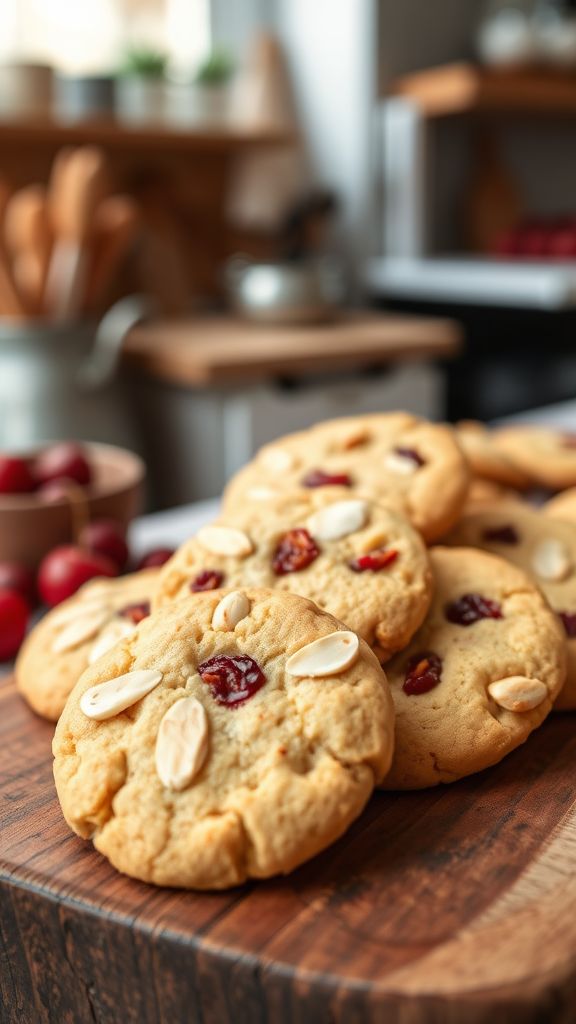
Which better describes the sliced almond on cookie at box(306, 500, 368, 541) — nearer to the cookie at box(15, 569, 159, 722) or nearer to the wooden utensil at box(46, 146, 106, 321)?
the cookie at box(15, 569, 159, 722)

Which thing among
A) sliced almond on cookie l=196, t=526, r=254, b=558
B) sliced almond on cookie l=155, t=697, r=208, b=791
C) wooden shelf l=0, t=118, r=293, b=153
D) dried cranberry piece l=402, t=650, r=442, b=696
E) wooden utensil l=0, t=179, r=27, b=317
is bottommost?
dried cranberry piece l=402, t=650, r=442, b=696

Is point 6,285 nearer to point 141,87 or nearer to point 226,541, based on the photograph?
point 141,87

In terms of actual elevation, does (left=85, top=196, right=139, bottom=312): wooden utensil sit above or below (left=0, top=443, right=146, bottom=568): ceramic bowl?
above

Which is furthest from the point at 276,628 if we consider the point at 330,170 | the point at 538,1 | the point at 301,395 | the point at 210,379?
the point at 538,1

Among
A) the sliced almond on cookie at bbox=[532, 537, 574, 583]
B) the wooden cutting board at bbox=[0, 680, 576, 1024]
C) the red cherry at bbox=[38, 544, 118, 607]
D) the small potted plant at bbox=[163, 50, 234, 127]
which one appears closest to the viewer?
the wooden cutting board at bbox=[0, 680, 576, 1024]

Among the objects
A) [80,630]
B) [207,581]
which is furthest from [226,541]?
[80,630]

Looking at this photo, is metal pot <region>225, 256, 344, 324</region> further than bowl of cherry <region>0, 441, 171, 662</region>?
Yes

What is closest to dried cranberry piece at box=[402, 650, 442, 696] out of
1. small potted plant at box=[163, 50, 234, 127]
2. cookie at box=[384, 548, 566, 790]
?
cookie at box=[384, 548, 566, 790]

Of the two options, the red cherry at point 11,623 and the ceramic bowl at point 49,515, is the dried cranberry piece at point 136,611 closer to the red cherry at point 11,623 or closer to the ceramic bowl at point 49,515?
the red cherry at point 11,623
